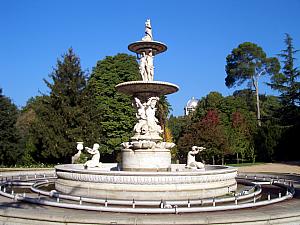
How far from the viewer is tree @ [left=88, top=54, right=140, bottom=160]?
4081 centimetres

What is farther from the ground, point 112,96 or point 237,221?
point 112,96

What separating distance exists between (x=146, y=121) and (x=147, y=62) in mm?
3820

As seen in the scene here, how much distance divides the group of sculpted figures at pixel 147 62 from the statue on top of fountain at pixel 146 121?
1.78 m

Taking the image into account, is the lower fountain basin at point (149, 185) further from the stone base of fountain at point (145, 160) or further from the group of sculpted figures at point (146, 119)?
the group of sculpted figures at point (146, 119)

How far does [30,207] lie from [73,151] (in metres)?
26.2

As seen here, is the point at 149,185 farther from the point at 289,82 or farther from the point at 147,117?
the point at 289,82

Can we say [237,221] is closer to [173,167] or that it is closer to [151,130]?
[151,130]

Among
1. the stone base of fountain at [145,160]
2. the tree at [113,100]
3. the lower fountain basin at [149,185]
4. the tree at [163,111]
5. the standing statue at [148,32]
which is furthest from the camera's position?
the tree at [163,111]

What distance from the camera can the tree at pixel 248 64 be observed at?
6228 cm

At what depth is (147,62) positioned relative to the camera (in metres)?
20.9

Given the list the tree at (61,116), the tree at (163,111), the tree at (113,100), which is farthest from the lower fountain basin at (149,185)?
the tree at (163,111)

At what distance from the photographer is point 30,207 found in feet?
34.8

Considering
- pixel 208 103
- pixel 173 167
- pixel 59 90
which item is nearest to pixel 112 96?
pixel 59 90

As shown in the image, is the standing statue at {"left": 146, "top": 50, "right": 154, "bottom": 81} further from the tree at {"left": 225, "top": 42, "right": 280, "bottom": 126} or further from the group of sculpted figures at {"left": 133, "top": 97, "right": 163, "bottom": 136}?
Answer: the tree at {"left": 225, "top": 42, "right": 280, "bottom": 126}
